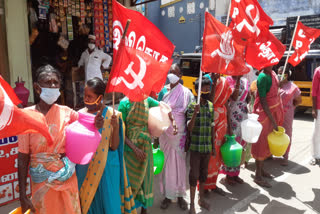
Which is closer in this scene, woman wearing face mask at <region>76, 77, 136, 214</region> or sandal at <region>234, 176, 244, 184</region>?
woman wearing face mask at <region>76, 77, 136, 214</region>

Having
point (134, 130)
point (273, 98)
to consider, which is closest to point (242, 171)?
point (273, 98)

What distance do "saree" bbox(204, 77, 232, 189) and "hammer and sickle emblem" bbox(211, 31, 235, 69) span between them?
1.30ft

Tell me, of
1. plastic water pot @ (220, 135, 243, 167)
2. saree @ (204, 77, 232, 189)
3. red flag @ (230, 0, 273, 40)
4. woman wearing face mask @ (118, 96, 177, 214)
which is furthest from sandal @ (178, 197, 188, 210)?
red flag @ (230, 0, 273, 40)

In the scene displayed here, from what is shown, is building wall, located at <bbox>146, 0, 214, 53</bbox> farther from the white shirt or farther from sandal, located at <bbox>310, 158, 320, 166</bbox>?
sandal, located at <bbox>310, 158, 320, 166</bbox>

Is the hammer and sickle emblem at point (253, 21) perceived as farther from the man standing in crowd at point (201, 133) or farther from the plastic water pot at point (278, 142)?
the plastic water pot at point (278, 142)

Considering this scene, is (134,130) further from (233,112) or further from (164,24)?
(164,24)

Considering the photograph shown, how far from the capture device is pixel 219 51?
3.33 metres

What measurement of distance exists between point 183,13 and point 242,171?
52.0 feet

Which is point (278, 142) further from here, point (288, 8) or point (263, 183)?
point (288, 8)

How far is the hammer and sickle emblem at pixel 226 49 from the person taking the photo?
334 cm

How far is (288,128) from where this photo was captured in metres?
5.21

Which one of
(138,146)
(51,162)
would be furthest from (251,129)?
(51,162)

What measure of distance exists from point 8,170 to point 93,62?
11.7 ft

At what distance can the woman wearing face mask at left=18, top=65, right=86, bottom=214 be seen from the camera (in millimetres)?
2018
